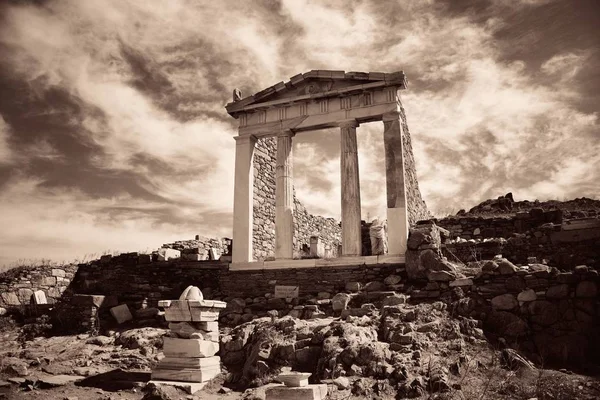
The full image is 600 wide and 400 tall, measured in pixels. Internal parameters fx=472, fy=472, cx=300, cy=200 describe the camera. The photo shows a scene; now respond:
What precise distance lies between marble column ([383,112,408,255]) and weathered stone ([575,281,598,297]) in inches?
160

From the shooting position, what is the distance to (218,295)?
12.1 m

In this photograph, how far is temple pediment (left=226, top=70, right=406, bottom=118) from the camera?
12.7 m

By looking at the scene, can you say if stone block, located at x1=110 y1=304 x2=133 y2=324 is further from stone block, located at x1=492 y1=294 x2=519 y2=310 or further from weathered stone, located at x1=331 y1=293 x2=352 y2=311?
stone block, located at x1=492 y1=294 x2=519 y2=310

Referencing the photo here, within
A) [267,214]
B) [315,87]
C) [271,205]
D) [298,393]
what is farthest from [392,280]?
[271,205]

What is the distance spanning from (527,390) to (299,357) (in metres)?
3.35

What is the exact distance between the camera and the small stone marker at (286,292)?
11.4 meters

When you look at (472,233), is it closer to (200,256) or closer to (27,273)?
(200,256)

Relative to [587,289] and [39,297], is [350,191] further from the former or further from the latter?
[39,297]

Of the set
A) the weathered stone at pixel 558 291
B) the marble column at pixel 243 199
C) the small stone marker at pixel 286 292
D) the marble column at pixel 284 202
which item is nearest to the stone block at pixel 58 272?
the marble column at pixel 243 199

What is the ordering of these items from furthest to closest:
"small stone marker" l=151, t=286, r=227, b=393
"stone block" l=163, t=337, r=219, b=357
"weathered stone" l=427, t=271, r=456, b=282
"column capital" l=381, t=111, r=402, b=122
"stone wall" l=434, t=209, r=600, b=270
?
"column capital" l=381, t=111, r=402, b=122
"stone wall" l=434, t=209, r=600, b=270
"weathered stone" l=427, t=271, r=456, b=282
"stone block" l=163, t=337, r=219, b=357
"small stone marker" l=151, t=286, r=227, b=393

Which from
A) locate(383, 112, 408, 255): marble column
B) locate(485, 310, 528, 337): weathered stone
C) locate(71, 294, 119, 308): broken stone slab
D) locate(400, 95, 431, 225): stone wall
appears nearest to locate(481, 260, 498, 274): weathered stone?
locate(485, 310, 528, 337): weathered stone

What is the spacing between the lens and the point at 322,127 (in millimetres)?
13523

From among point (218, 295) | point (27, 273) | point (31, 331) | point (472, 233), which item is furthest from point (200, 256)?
point (472, 233)

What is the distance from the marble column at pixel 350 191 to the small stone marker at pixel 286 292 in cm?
160
